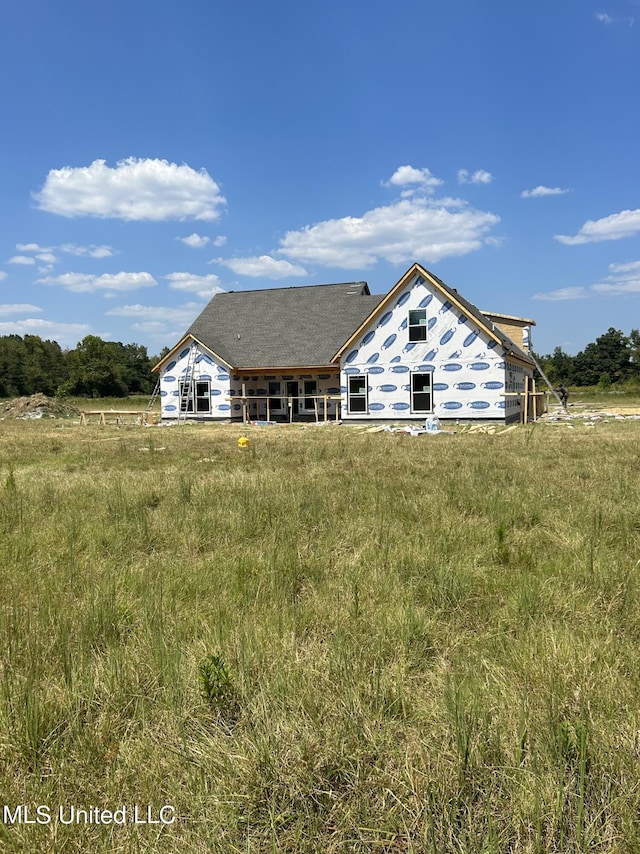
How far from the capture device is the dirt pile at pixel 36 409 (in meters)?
33.9

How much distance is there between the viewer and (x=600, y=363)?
8144 cm

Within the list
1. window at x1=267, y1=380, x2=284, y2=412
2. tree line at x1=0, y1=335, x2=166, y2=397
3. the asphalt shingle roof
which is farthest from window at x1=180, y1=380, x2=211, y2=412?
tree line at x1=0, y1=335, x2=166, y2=397

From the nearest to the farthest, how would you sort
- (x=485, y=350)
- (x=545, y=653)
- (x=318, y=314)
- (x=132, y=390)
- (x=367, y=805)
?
(x=367, y=805) → (x=545, y=653) → (x=485, y=350) → (x=318, y=314) → (x=132, y=390)

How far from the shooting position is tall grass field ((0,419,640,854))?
74.5 inches

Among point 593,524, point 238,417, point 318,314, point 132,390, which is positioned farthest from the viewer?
point 132,390

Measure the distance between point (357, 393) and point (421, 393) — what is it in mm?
3188

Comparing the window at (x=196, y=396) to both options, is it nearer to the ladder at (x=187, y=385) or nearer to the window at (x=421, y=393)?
the ladder at (x=187, y=385)

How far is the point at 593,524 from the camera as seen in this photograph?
5180mm

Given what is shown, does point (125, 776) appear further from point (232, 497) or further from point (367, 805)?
point (232, 497)

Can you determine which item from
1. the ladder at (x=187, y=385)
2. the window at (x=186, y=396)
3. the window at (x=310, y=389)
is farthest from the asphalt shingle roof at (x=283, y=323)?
the window at (x=186, y=396)

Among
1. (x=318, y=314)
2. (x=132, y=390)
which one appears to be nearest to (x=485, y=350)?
(x=318, y=314)

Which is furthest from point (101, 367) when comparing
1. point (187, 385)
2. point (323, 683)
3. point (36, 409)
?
point (323, 683)

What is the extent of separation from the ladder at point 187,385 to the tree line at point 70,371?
52824 millimetres

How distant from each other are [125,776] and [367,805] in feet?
3.08
